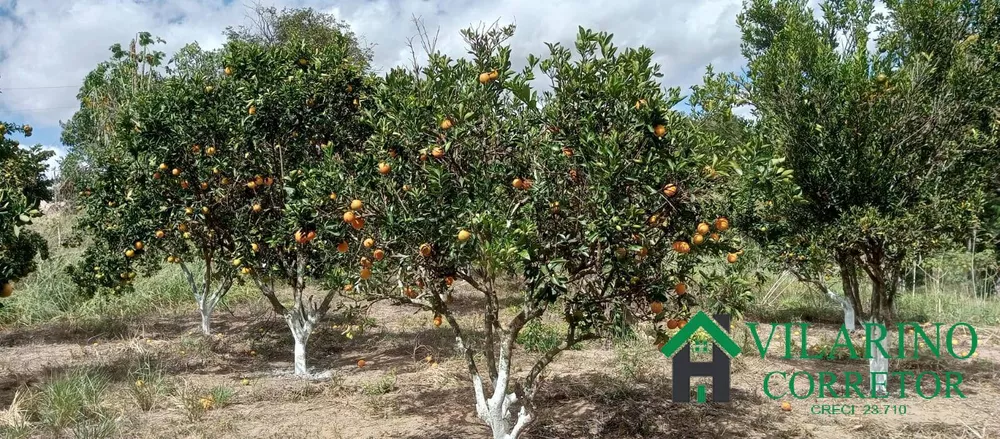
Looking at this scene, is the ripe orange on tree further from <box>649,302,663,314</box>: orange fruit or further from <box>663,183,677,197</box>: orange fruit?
<box>663,183,677,197</box>: orange fruit

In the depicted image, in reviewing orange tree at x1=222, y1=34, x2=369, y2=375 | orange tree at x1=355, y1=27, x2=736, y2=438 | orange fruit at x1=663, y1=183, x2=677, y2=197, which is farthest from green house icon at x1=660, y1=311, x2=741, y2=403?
orange tree at x1=222, y1=34, x2=369, y2=375

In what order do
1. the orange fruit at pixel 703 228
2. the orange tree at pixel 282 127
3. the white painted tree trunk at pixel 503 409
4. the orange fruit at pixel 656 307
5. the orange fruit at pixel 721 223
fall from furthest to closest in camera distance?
the orange tree at pixel 282 127 < the white painted tree trunk at pixel 503 409 < the orange fruit at pixel 656 307 < the orange fruit at pixel 721 223 < the orange fruit at pixel 703 228

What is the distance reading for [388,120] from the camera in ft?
12.4

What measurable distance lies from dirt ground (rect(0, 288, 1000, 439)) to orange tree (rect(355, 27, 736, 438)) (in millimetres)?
1543

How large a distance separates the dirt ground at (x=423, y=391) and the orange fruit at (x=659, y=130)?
2.63m

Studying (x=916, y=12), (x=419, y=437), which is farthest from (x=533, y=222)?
(x=916, y=12)

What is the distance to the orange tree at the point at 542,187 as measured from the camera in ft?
10.4

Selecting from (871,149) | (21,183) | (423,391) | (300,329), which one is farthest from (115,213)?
(871,149)

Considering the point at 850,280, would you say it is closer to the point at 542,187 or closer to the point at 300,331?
the point at 542,187

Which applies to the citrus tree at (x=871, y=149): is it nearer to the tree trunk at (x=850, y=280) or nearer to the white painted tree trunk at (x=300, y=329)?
the tree trunk at (x=850, y=280)

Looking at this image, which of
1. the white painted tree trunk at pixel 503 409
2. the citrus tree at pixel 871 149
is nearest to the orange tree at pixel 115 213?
the white painted tree trunk at pixel 503 409

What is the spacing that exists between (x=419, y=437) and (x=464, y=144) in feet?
8.32

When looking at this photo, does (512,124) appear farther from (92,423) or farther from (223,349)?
(223,349)

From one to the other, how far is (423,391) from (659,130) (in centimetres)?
409
